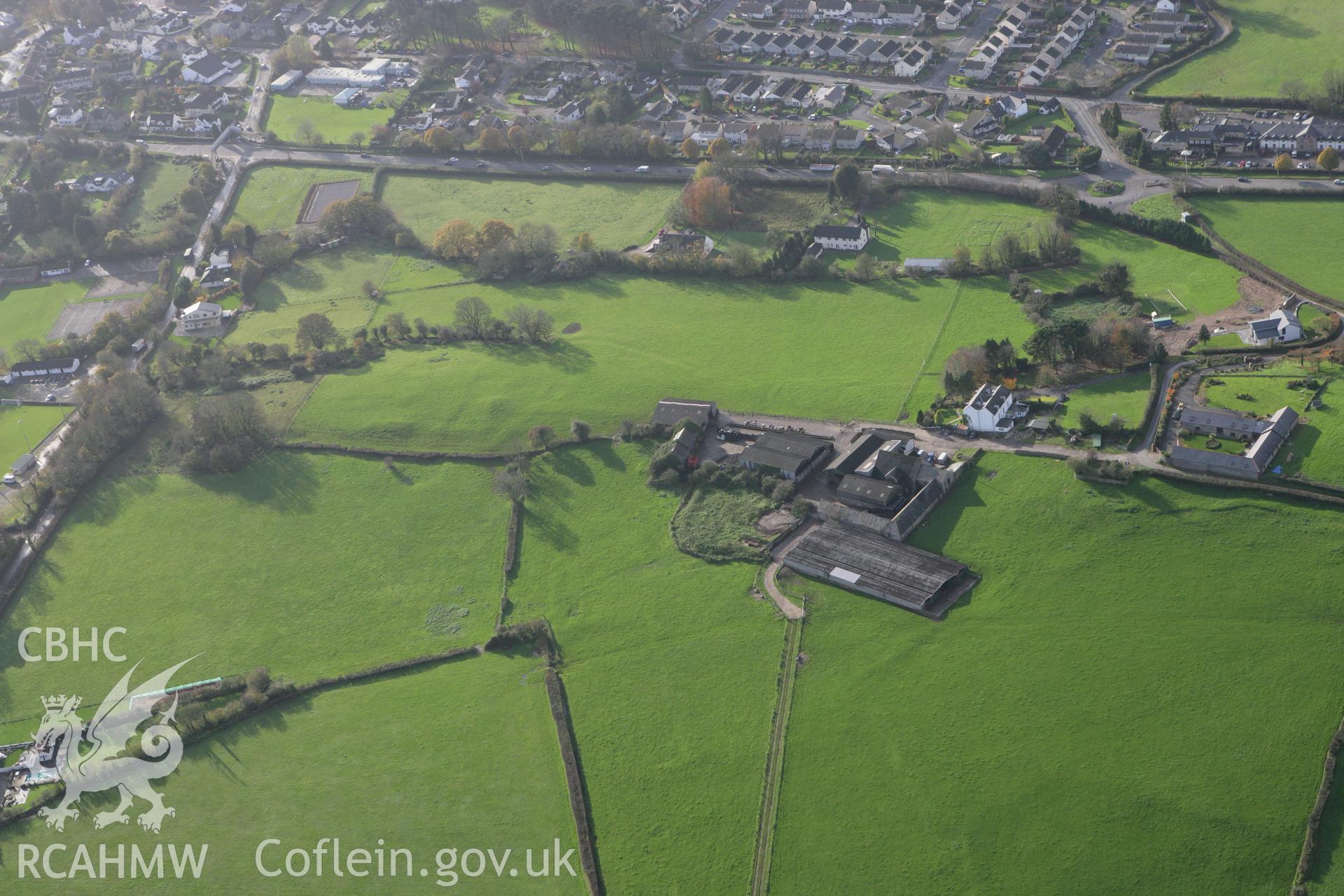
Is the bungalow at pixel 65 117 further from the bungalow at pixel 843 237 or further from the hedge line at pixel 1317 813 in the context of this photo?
the hedge line at pixel 1317 813

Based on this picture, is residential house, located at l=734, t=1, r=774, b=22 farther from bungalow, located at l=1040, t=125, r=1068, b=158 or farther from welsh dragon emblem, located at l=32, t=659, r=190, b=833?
welsh dragon emblem, located at l=32, t=659, r=190, b=833

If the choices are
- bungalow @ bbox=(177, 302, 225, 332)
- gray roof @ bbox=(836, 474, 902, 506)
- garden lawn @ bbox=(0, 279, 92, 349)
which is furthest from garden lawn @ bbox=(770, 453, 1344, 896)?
garden lawn @ bbox=(0, 279, 92, 349)

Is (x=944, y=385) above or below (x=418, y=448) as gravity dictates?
above

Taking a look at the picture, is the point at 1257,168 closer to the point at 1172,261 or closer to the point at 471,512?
the point at 1172,261

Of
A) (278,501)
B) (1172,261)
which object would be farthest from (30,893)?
(1172,261)

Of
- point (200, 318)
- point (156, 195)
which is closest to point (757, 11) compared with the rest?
point (156, 195)

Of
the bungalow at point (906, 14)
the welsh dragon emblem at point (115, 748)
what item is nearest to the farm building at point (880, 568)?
the welsh dragon emblem at point (115, 748)
